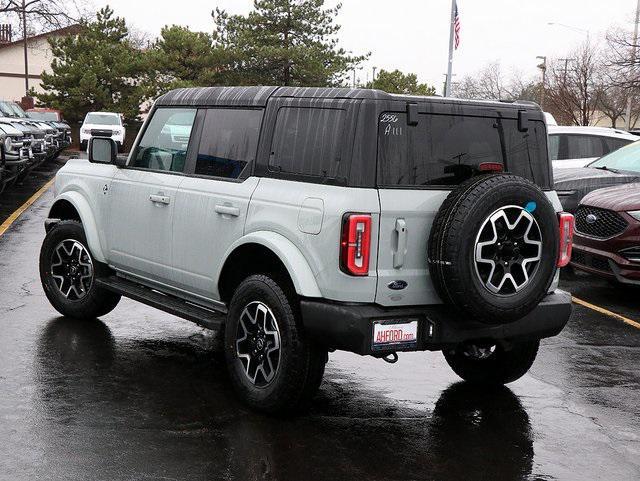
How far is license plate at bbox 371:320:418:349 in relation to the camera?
4703mm

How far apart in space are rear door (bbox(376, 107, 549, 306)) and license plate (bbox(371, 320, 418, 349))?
0.41 ft

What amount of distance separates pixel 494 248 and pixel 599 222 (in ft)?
16.6

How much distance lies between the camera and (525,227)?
15.9ft

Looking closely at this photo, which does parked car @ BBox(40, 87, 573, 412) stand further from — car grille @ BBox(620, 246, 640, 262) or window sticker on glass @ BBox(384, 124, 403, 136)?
car grille @ BBox(620, 246, 640, 262)

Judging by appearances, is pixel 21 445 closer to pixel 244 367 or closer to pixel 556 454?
pixel 244 367

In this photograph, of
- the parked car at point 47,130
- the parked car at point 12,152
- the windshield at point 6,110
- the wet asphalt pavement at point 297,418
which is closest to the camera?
the wet asphalt pavement at point 297,418

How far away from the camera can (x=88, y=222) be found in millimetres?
7020

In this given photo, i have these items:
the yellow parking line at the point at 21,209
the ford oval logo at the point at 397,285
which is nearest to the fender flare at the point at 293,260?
the ford oval logo at the point at 397,285

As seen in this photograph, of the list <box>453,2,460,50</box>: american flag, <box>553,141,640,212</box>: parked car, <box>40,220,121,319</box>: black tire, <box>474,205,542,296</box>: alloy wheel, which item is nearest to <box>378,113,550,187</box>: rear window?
<box>474,205,542,296</box>: alloy wheel

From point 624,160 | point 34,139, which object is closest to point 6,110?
point 34,139

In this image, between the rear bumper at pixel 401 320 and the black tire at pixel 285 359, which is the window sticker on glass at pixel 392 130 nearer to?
the rear bumper at pixel 401 320

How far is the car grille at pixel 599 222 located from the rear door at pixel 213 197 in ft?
16.5

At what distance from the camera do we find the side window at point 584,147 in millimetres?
14523

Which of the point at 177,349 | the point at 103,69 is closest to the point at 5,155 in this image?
the point at 177,349
